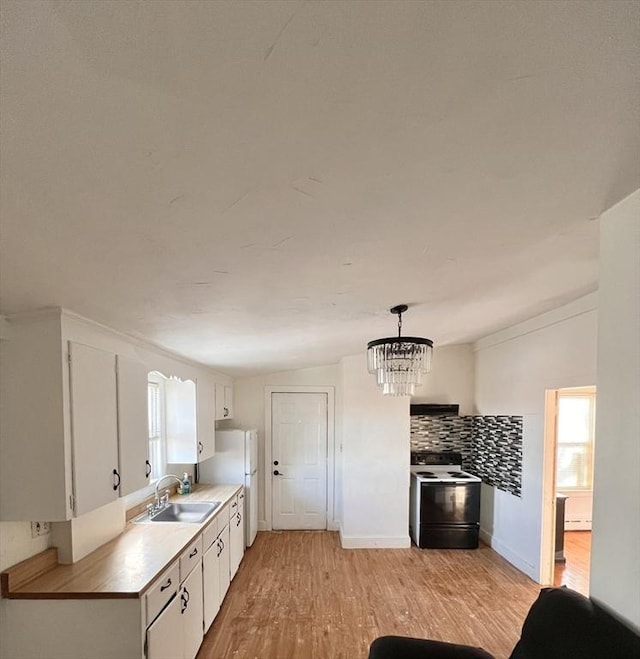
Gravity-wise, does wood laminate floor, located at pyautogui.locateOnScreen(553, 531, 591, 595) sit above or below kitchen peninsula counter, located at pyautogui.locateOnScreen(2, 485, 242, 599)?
below

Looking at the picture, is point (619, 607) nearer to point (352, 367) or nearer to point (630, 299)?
A: point (630, 299)

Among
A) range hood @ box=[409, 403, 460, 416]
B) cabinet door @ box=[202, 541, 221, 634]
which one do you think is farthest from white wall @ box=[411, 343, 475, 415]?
cabinet door @ box=[202, 541, 221, 634]

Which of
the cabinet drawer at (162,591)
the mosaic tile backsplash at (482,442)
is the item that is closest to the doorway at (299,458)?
the mosaic tile backsplash at (482,442)

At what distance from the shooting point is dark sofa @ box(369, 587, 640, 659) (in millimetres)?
1292

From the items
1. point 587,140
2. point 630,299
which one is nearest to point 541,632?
point 630,299

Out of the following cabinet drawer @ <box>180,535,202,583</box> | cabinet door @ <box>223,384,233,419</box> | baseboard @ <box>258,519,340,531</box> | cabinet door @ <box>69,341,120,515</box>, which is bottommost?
baseboard @ <box>258,519,340,531</box>

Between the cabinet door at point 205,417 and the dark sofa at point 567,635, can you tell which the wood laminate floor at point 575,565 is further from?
the cabinet door at point 205,417

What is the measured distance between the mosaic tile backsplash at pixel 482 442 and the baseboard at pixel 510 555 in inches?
24.5

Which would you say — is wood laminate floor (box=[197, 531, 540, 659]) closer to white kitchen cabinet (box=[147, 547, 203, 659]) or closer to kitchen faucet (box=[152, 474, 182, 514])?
white kitchen cabinet (box=[147, 547, 203, 659])

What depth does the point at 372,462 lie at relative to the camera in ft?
17.2

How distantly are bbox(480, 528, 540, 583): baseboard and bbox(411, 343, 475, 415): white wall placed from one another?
1.56 m

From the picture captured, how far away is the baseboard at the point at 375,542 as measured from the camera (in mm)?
5133

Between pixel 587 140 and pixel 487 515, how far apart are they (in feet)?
17.6

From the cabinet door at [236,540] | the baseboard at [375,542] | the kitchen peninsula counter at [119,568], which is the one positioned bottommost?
the baseboard at [375,542]
